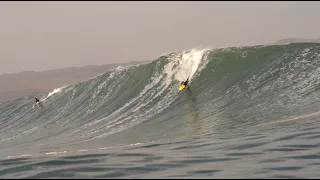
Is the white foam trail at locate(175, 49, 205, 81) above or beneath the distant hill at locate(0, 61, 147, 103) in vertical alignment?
beneath

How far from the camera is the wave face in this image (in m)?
Result: 5.84

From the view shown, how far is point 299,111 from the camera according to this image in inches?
472

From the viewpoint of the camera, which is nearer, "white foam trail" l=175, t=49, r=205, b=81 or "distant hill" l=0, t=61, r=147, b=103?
"white foam trail" l=175, t=49, r=205, b=81

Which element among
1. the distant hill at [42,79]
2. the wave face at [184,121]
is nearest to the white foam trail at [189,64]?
the wave face at [184,121]

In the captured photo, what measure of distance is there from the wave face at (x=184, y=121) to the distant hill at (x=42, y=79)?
70.9 m

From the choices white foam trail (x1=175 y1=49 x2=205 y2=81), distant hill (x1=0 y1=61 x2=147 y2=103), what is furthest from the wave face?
distant hill (x1=0 y1=61 x2=147 y2=103)

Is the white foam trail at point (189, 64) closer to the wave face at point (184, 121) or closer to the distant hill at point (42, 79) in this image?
the wave face at point (184, 121)

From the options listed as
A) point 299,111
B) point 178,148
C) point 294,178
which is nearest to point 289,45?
point 299,111

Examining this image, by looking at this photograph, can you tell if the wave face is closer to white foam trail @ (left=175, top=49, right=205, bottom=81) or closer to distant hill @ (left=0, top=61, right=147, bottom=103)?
white foam trail @ (left=175, top=49, right=205, bottom=81)

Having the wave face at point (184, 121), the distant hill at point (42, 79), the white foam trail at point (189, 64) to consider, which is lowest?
the wave face at point (184, 121)

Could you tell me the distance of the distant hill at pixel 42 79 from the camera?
103 m

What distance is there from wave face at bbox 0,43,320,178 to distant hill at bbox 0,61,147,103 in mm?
70946

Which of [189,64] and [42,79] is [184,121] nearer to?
[189,64]

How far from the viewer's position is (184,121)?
14000mm
